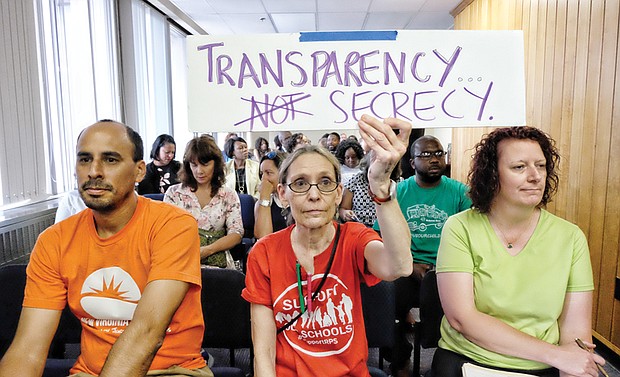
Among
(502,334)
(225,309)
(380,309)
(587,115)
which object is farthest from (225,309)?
(587,115)

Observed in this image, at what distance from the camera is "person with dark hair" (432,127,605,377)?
1231mm

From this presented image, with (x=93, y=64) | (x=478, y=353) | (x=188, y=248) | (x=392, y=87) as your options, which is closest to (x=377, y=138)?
(x=392, y=87)

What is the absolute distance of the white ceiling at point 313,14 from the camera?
5184 millimetres

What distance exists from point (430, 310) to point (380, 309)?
7.9 inches

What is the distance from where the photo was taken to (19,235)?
2656 millimetres

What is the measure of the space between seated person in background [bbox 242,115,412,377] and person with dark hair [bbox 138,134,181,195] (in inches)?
123

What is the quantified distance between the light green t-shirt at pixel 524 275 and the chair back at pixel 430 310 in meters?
0.23

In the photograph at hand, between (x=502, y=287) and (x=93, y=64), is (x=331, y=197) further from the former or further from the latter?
(x=93, y=64)

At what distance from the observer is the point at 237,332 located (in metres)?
1.61

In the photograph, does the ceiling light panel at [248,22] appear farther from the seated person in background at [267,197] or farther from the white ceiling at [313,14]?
the seated person in background at [267,197]

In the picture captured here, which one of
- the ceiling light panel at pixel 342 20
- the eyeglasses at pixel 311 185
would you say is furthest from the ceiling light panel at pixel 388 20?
the eyeglasses at pixel 311 185

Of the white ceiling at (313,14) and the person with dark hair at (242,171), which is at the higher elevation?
the white ceiling at (313,14)

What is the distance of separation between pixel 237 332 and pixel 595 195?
2.31 metres

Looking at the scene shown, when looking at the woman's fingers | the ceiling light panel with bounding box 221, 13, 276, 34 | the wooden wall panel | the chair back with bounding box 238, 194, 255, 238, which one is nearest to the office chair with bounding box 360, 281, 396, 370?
the woman's fingers
